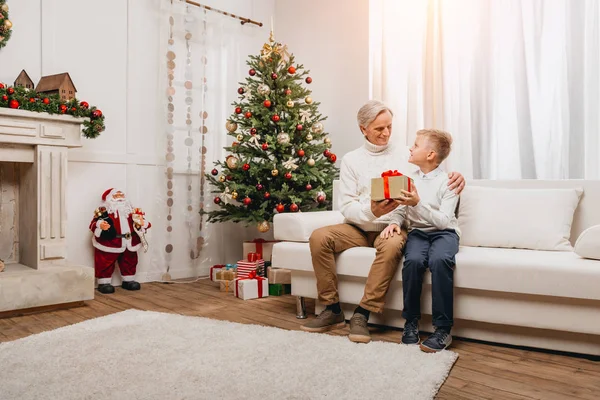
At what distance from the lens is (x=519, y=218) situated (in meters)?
2.59

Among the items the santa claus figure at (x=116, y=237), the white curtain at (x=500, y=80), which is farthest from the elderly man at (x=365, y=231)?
the santa claus figure at (x=116, y=237)

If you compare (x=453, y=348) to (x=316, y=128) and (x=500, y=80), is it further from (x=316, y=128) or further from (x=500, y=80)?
(x=316, y=128)

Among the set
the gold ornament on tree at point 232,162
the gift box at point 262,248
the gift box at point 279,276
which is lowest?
the gift box at point 279,276

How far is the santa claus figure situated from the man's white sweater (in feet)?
5.60

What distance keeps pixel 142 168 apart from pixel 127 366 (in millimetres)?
2360

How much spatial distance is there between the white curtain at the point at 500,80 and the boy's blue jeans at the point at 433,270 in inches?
46.7

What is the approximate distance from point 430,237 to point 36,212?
237 cm

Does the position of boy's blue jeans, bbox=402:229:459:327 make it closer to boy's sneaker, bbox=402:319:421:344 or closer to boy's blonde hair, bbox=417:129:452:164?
boy's sneaker, bbox=402:319:421:344

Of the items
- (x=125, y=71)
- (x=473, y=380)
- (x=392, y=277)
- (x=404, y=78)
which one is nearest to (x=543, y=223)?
(x=392, y=277)

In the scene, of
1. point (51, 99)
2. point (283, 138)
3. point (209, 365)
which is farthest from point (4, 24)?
point (209, 365)

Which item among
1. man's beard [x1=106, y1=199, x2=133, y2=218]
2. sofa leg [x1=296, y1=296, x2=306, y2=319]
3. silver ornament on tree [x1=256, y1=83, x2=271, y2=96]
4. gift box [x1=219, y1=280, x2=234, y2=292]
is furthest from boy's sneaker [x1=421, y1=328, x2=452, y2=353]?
man's beard [x1=106, y1=199, x2=133, y2=218]

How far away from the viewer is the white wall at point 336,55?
168 inches

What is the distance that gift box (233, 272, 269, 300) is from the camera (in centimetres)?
336

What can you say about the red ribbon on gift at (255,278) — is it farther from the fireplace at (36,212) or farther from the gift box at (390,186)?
the gift box at (390,186)
